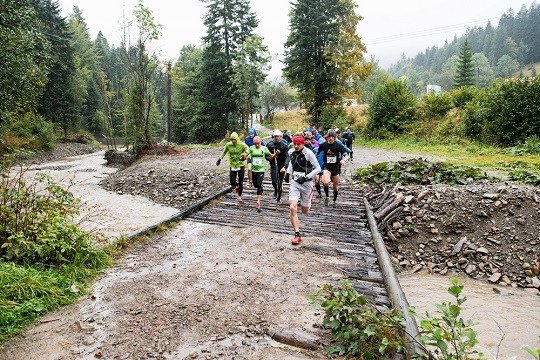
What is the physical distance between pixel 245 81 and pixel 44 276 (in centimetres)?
3067

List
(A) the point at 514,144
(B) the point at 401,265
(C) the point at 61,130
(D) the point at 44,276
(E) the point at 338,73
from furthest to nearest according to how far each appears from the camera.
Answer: (C) the point at 61,130 < (E) the point at 338,73 < (A) the point at 514,144 < (B) the point at 401,265 < (D) the point at 44,276

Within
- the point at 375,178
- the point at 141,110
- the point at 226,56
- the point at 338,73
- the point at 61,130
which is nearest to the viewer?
the point at 375,178

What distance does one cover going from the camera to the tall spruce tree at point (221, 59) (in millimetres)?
37438

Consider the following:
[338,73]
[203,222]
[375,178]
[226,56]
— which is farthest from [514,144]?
[226,56]

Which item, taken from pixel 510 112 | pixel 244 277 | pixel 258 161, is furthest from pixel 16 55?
pixel 510 112

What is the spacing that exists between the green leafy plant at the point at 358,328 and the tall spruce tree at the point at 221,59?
34.5 metres

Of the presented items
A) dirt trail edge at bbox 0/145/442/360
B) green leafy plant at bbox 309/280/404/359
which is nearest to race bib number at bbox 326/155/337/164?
dirt trail edge at bbox 0/145/442/360

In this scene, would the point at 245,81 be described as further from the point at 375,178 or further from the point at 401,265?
the point at 401,265

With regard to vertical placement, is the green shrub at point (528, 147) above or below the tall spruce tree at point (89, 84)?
below

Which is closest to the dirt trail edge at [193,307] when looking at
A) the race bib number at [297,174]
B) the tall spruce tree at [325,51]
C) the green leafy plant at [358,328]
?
the green leafy plant at [358,328]

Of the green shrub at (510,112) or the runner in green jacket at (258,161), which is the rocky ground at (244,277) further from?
the green shrub at (510,112)

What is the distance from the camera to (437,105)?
29.4 meters

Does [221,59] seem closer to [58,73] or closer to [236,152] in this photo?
[58,73]

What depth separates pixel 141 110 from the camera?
2616 centimetres
